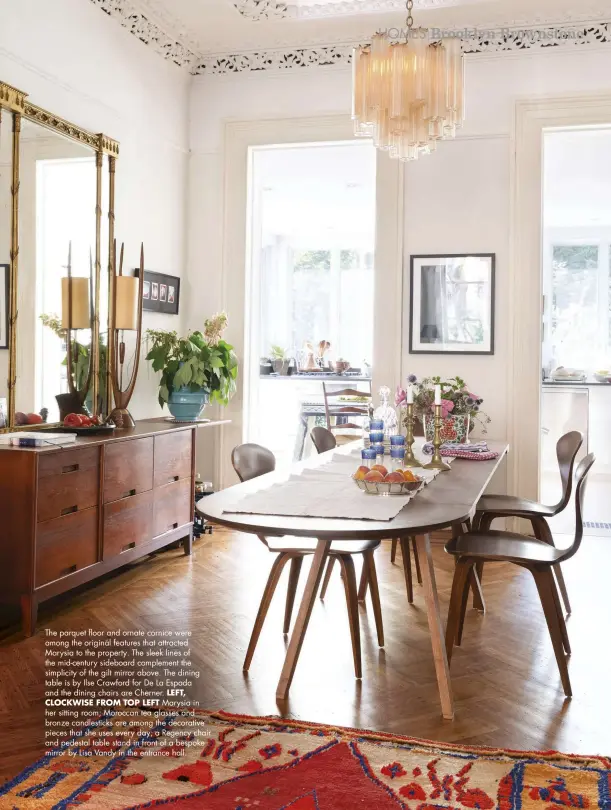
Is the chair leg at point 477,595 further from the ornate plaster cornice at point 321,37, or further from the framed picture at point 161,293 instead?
the ornate plaster cornice at point 321,37

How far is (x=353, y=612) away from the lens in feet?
9.68

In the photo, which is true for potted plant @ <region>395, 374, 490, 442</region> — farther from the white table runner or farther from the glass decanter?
the white table runner

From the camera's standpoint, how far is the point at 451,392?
4488 millimetres

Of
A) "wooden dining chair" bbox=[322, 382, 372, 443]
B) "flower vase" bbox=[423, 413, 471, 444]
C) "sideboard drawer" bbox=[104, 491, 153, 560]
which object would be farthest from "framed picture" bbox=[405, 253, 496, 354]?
"sideboard drawer" bbox=[104, 491, 153, 560]

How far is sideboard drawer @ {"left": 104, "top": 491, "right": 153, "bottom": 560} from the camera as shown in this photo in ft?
13.0

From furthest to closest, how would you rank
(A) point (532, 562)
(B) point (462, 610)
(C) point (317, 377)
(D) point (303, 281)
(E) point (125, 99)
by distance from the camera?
(D) point (303, 281), (C) point (317, 377), (E) point (125, 99), (B) point (462, 610), (A) point (532, 562)

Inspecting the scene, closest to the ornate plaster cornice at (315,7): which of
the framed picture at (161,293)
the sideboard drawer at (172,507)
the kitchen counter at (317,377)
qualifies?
the framed picture at (161,293)

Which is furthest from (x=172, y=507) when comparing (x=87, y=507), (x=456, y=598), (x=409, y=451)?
(x=456, y=598)

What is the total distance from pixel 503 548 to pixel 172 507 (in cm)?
226

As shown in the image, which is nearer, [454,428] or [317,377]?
[454,428]

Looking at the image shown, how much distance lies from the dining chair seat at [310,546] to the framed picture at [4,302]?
1.78 meters

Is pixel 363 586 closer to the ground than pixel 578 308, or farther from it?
closer to the ground

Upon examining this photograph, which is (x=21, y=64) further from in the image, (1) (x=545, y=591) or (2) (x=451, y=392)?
(1) (x=545, y=591)

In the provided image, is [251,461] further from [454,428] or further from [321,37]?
[321,37]
